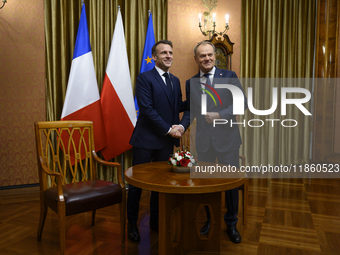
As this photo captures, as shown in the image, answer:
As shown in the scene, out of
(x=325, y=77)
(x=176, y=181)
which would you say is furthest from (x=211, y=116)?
(x=325, y=77)

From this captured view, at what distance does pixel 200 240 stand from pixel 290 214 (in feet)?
3.87

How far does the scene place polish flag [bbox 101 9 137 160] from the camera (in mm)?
3035

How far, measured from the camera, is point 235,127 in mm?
2033

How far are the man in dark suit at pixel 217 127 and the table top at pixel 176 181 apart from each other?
0.38 m

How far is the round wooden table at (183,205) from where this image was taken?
1.48 meters

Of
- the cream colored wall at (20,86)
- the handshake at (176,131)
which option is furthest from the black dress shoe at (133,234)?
the cream colored wall at (20,86)

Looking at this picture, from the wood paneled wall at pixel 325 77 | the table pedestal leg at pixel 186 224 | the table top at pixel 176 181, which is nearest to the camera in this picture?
the table top at pixel 176 181

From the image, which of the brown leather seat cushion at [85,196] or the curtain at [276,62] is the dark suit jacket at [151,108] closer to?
the brown leather seat cushion at [85,196]

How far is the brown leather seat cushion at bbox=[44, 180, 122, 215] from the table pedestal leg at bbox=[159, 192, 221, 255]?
0.48 meters

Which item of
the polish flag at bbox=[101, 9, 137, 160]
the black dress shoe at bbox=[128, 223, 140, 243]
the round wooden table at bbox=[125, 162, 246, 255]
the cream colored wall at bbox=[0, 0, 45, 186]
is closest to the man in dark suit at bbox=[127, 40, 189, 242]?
the black dress shoe at bbox=[128, 223, 140, 243]

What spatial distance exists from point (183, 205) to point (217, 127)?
0.64 metres

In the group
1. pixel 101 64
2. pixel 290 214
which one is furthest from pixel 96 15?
pixel 290 214

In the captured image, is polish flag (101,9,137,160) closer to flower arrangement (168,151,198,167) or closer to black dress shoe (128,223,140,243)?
black dress shoe (128,223,140,243)

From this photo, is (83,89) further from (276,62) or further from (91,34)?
(276,62)
